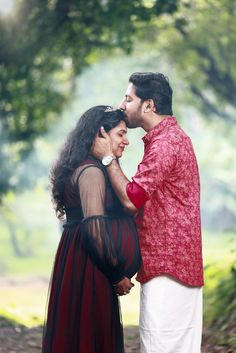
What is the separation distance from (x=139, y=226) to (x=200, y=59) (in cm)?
1213

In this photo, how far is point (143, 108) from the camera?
17.3 feet

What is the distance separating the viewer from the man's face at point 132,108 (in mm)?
5285

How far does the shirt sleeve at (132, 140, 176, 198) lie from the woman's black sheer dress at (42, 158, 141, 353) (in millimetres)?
298

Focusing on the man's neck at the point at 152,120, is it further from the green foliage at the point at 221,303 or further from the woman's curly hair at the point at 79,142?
the green foliage at the point at 221,303

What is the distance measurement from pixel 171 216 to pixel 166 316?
659mm

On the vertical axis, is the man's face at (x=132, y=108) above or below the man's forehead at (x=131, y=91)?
below

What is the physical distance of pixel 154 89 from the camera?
527 cm

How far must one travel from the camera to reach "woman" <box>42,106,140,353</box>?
5082 mm

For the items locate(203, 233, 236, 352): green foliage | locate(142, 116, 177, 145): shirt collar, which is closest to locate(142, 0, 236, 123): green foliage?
locate(203, 233, 236, 352): green foliage

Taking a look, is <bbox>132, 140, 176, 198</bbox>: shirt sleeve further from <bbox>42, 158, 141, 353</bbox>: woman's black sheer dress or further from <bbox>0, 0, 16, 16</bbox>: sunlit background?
<bbox>0, 0, 16, 16</bbox>: sunlit background

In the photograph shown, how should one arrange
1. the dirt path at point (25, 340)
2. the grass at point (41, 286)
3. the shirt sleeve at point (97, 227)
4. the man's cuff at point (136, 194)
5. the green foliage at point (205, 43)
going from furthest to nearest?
the green foliage at point (205, 43), the grass at point (41, 286), the dirt path at point (25, 340), the shirt sleeve at point (97, 227), the man's cuff at point (136, 194)

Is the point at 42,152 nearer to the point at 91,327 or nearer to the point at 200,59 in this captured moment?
the point at 200,59

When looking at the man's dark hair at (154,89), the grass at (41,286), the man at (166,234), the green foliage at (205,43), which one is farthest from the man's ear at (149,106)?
the green foliage at (205,43)

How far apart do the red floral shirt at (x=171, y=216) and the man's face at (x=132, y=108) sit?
0.23 meters
